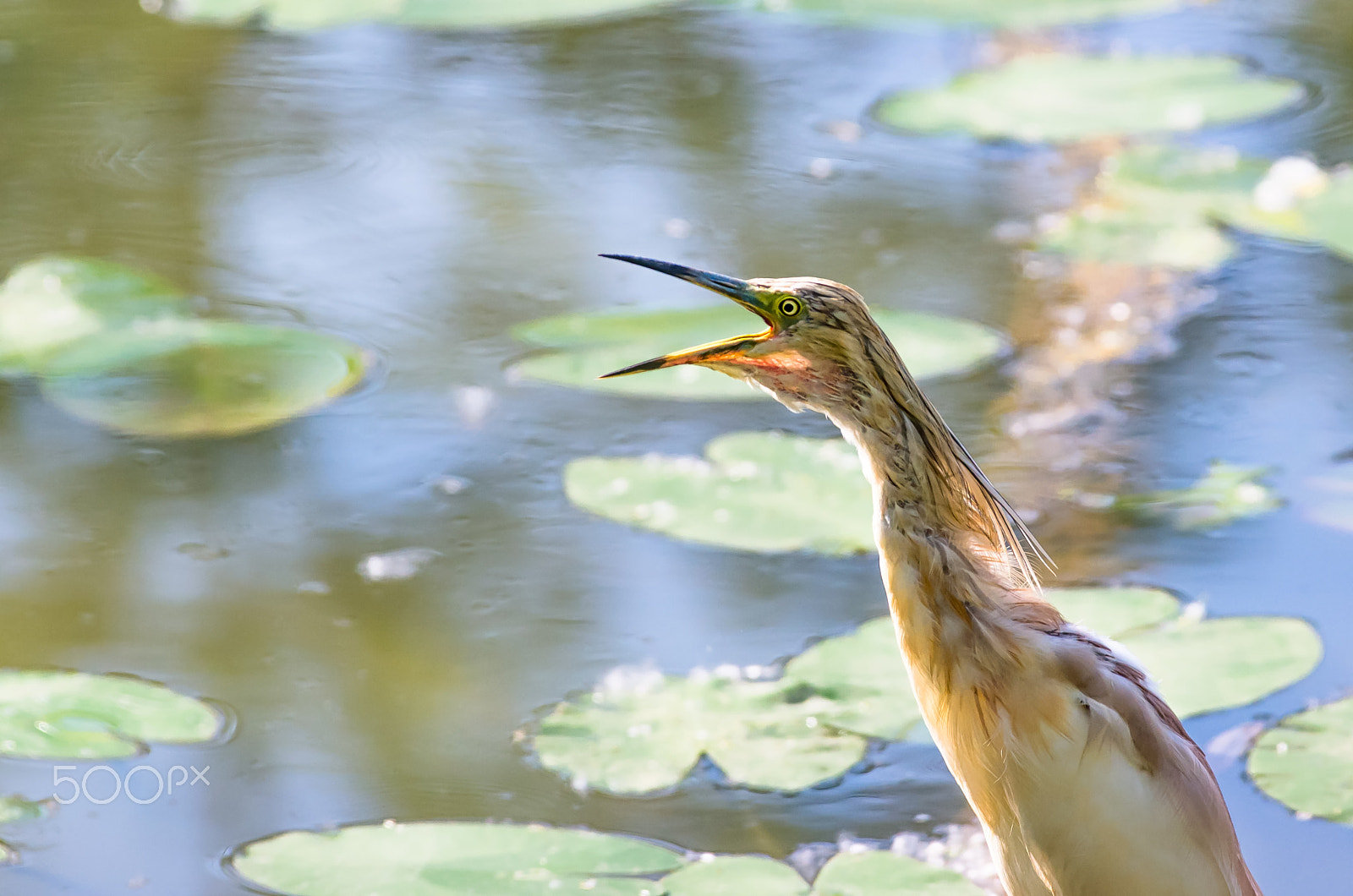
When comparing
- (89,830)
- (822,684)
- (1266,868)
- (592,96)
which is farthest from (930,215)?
(89,830)

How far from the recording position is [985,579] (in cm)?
206

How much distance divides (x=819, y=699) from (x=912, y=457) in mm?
850

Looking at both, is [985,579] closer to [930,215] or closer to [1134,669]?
[1134,669]

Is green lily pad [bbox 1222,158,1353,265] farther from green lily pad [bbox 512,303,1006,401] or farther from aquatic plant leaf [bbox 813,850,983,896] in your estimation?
aquatic plant leaf [bbox 813,850,983,896]

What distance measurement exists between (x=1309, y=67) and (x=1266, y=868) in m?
4.19

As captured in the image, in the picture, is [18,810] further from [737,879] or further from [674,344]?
[674,344]

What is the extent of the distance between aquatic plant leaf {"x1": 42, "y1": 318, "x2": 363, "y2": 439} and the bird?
199 centimetres

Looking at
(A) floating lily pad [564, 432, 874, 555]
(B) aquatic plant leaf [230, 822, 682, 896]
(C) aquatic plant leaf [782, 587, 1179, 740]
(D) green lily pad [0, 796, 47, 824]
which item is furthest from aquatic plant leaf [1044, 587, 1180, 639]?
(D) green lily pad [0, 796, 47, 824]

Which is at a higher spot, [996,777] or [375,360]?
[375,360]

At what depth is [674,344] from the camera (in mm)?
3924

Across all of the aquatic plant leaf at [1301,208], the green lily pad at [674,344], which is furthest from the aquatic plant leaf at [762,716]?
the aquatic plant leaf at [1301,208]

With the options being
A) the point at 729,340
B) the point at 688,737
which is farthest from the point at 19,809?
the point at 729,340

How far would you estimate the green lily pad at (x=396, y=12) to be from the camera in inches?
253

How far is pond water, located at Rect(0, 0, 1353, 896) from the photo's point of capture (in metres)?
2.69
